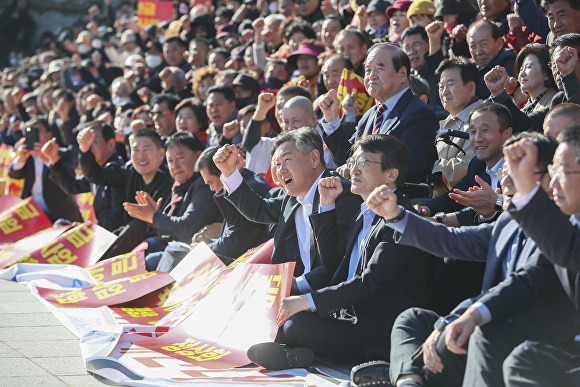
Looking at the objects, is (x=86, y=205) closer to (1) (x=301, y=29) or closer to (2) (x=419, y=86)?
(1) (x=301, y=29)

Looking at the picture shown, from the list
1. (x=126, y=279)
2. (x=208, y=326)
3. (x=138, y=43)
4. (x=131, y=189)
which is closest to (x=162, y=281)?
(x=126, y=279)

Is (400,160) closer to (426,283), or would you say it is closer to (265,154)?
(426,283)

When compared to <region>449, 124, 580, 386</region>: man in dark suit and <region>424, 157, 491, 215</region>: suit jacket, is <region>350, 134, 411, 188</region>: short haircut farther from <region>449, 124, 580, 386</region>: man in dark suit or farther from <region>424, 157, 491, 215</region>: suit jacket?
<region>449, 124, 580, 386</region>: man in dark suit

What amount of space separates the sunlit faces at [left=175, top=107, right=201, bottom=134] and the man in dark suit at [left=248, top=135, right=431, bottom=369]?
4.25m

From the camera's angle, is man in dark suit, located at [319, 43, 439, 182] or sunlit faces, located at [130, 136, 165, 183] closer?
man in dark suit, located at [319, 43, 439, 182]

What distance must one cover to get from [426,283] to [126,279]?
2903 millimetres

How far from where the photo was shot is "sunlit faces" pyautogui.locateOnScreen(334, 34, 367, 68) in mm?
7504

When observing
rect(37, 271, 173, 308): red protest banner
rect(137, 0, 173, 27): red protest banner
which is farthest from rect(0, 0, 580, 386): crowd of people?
rect(137, 0, 173, 27): red protest banner

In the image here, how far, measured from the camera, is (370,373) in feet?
12.3

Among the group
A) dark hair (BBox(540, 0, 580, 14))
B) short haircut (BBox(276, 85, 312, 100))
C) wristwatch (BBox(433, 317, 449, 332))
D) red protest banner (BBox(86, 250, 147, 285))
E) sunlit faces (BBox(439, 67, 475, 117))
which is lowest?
red protest banner (BBox(86, 250, 147, 285))

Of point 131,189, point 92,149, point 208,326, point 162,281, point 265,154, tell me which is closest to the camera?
point 208,326

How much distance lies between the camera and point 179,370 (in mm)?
4172

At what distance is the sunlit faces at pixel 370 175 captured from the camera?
167 inches

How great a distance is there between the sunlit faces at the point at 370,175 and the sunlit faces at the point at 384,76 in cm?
139
